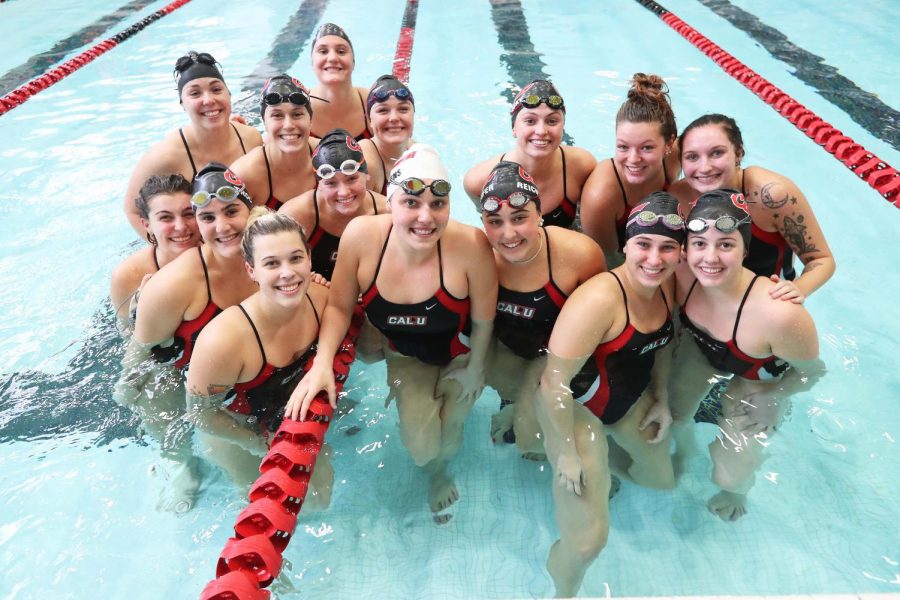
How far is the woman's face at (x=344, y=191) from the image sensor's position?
3088 millimetres

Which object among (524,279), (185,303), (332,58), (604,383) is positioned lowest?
(604,383)

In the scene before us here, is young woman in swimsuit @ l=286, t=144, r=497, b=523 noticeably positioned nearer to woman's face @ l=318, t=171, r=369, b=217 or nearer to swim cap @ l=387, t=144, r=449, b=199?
swim cap @ l=387, t=144, r=449, b=199

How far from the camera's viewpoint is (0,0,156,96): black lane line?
805 cm

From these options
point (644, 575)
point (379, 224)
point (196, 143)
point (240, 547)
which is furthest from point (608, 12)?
point (240, 547)

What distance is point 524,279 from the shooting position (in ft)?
9.20

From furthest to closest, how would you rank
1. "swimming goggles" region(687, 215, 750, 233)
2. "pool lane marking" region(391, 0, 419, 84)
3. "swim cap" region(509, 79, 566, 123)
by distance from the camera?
"pool lane marking" region(391, 0, 419, 84)
"swim cap" region(509, 79, 566, 123)
"swimming goggles" region(687, 215, 750, 233)

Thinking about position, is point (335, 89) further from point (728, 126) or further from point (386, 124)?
point (728, 126)

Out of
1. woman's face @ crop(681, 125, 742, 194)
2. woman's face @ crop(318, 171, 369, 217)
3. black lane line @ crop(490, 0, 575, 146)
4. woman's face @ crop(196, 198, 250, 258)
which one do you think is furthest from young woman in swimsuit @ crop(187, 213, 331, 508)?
black lane line @ crop(490, 0, 575, 146)

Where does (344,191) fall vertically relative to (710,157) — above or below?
below

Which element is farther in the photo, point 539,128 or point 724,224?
point 539,128

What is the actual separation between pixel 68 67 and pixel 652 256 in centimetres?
856

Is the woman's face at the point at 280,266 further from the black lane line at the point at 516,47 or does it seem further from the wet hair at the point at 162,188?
the black lane line at the point at 516,47

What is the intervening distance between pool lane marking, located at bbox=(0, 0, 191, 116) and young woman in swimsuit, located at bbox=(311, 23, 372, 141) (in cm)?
495

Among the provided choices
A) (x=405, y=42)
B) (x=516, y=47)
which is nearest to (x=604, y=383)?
(x=516, y=47)
